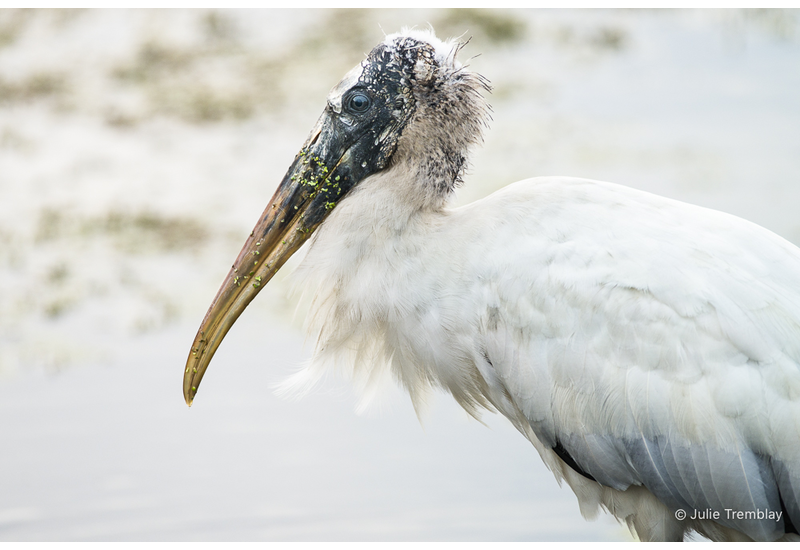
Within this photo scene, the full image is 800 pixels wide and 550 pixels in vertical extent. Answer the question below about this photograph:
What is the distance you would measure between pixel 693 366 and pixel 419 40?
4.21ft

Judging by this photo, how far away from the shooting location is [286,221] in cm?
287

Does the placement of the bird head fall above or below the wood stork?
above

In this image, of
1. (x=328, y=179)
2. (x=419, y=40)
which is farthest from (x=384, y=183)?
(x=419, y=40)


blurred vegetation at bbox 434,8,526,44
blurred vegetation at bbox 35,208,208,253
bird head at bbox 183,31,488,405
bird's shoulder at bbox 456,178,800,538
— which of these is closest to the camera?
bird's shoulder at bbox 456,178,800,538

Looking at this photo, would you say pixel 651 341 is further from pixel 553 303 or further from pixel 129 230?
pixel 129 230

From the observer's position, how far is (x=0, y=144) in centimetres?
751

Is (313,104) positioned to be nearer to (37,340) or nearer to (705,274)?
(37,340)

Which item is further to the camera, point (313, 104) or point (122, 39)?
point (122, 39)

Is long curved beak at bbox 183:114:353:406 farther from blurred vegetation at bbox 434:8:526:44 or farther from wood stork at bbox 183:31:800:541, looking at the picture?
blurred vegetation at bbox 434:8:526:44

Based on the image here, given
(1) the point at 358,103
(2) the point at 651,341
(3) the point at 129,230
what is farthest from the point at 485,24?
(2) the point at 651,341

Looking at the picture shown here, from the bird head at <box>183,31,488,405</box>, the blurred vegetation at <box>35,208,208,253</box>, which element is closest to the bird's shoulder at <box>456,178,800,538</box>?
the bird head at <box>183,31,488,405</box>

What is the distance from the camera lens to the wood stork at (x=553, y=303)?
2418mm

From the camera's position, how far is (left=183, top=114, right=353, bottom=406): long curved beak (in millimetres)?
2844

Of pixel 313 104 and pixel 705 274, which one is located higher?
pixel 313 104
